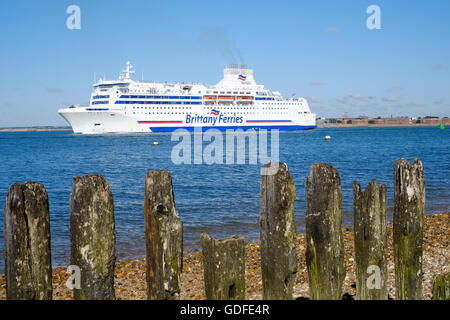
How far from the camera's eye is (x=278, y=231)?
2.55 metres

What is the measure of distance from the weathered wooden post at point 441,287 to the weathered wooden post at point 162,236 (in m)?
1.44

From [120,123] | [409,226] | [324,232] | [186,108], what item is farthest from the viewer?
[186,108]

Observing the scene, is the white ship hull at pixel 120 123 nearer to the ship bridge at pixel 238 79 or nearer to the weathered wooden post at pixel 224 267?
the ship bridge at pixel 238 79

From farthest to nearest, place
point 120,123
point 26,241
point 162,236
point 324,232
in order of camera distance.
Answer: point 120,123 → point 324,232 → point 162,236 → point 26,241

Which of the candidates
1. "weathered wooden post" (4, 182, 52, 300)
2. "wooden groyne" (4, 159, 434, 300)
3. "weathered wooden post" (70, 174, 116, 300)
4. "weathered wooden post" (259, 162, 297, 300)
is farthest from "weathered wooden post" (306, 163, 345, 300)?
"weathered wooden post" (4, 182, 52, 300)

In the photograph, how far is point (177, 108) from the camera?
6906 centimetres

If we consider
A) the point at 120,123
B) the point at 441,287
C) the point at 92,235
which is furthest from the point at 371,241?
the point at 120,123

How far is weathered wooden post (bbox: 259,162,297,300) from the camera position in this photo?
251 centimetres

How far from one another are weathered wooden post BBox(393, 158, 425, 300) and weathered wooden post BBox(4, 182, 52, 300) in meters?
2.16

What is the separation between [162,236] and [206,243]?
0.83ft

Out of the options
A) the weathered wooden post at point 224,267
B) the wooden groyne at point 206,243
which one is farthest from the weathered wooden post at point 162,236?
the weathered wooden post at point 224,267

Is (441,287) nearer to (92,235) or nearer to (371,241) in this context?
(371,241)

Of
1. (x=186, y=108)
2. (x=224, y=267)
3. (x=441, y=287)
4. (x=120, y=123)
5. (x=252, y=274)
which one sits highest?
(x=186, y=108)
